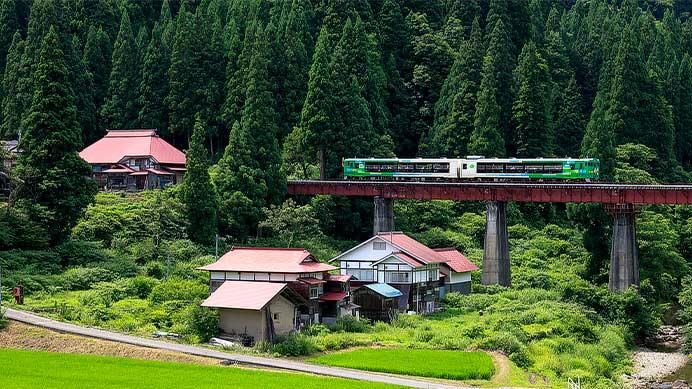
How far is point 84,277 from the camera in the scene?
2286 inches

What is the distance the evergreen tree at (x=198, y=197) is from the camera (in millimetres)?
67875

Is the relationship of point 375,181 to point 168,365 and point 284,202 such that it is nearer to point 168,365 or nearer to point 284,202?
point 284,202

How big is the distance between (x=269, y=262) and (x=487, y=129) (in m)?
37.6

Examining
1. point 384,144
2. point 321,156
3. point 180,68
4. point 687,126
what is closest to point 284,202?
point 321,156

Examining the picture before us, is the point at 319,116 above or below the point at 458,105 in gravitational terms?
below

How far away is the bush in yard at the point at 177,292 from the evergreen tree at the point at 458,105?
40580 millimetres

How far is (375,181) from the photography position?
76.6m

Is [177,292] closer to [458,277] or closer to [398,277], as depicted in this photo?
[398,277]

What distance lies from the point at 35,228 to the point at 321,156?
87.8 feet

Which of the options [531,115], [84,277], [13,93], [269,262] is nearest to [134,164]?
[13,93]

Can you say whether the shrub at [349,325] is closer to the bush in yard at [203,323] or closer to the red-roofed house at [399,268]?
the red-roofed house at [399,268]

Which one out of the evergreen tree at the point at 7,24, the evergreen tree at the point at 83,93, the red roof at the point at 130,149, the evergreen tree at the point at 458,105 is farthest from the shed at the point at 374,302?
the evergreen tree at the point at 7,24

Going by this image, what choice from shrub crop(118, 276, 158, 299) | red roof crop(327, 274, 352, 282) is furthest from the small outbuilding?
shrub crop(118, 276, 158, 299)

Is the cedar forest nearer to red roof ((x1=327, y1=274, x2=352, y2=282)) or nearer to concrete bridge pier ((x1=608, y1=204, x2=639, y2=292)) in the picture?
concrete bridge pier ((x1=608, y1=204, x2=639, y2=292))
